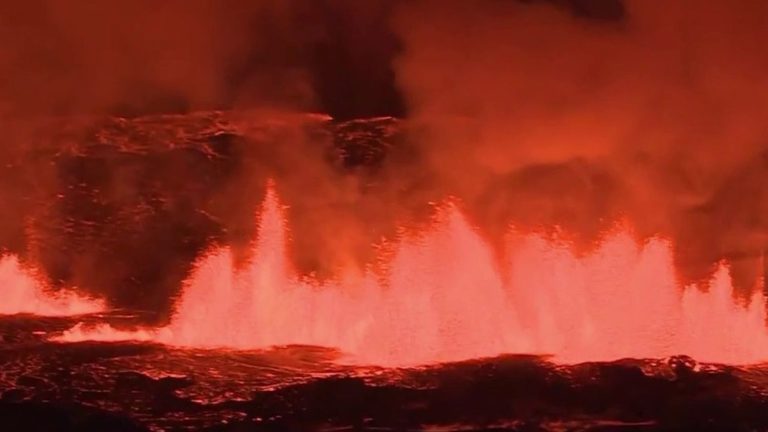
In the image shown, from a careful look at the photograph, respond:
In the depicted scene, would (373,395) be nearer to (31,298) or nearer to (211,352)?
(211,352)

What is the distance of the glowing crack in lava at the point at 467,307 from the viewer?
24.7ft

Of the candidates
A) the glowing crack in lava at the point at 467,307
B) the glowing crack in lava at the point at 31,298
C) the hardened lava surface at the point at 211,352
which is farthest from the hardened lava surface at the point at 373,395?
the glowing crack in lava at the point at 31,298

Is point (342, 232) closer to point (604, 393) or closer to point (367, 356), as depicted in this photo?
point (367, 356)

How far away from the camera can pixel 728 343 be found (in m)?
7.75

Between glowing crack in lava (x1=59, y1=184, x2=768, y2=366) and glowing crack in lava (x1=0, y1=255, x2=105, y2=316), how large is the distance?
80 centimetres

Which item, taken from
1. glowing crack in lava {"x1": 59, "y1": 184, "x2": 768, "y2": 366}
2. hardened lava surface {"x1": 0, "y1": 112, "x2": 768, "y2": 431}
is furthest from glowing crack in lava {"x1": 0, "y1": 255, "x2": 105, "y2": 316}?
glowing crack in lava {"x1": 59, "y1": 184, "x2": 768, "y2": 366}

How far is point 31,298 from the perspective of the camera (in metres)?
8.48

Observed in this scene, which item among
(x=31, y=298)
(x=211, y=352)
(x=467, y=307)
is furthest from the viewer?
(x=31, y=298)

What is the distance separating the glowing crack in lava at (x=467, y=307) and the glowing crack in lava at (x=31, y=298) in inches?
31.4

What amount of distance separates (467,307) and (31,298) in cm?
327

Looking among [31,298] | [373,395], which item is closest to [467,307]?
[373,395]

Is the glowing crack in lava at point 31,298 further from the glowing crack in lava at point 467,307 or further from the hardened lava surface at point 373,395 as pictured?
the hardened lava surface at point 373,395

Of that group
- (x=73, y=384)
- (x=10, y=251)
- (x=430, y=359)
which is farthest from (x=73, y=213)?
(x=430, y=359)

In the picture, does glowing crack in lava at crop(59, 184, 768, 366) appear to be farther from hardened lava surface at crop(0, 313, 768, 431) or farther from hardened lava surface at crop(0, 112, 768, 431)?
hardened lava surface at crop(0, 313, 768, 431)
